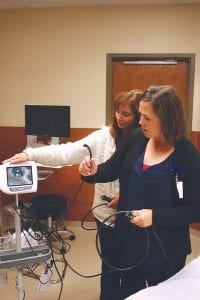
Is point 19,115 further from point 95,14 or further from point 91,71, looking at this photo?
point 95,14

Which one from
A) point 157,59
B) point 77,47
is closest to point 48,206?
point 77,47

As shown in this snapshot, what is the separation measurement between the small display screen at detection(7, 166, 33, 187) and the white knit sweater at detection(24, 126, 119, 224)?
1.19 ft

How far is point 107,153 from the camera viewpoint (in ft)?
6.06

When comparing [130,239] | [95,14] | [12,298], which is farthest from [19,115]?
[130,239]

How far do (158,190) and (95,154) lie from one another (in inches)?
24.1

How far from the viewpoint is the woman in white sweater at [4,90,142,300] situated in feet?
5.78

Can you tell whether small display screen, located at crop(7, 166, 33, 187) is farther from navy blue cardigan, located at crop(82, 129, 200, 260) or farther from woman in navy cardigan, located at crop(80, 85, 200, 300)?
navy blue cardigan, located at crop(82, 129, 200, 260)

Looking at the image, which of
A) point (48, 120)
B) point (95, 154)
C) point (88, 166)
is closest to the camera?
point (88, 166)

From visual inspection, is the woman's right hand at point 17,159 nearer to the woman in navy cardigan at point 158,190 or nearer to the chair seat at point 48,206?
the woman in navy cardigan at point 158,190

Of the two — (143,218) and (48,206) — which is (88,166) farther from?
(48,206)

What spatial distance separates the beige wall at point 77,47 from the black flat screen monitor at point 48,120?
0.27m

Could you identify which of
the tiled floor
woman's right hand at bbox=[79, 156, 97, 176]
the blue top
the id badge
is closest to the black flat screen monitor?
the tiled floor

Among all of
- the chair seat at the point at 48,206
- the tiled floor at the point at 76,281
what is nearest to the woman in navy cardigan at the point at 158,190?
the tiled floor at the point at 76,281

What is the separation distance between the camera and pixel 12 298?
244cm
